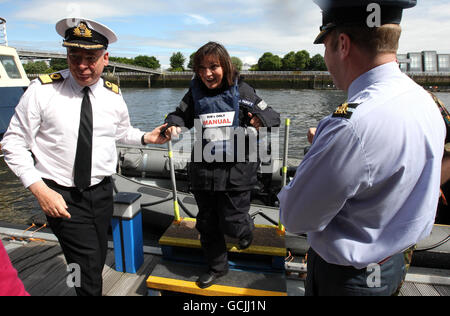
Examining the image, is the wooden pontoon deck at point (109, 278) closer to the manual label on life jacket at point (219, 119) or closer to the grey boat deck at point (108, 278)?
the grey boat deck at point (108, 278)

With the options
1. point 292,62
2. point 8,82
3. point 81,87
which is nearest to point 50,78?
point 81,87

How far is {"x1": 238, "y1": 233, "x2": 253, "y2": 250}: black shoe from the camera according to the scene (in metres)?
2.29

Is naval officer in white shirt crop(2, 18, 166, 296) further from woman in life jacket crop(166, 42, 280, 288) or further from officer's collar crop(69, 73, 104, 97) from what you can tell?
woman in life jacket crop(166, 42, 280, 288)

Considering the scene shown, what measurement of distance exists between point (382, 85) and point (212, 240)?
1577mm

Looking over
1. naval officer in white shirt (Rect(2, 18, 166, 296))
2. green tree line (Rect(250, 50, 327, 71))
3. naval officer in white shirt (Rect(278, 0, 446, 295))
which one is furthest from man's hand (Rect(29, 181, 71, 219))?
green tree line (Rect(250, 50, 327, 71))

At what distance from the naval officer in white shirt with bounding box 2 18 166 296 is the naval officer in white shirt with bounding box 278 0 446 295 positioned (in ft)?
4.21

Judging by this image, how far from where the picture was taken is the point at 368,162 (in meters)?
0.91

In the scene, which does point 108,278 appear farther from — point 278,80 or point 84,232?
point 278,80

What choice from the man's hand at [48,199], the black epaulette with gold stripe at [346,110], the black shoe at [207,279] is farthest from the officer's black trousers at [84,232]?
the black epaulette with gold stripe at [346,110]

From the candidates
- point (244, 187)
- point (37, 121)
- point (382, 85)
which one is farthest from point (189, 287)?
point (382, 85)

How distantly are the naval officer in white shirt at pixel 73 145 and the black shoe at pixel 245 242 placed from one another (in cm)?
100
